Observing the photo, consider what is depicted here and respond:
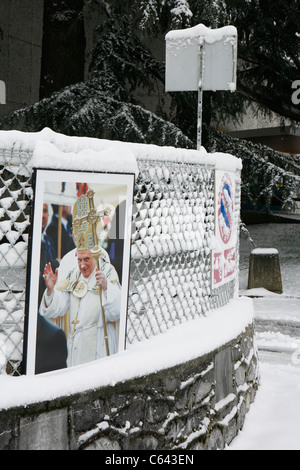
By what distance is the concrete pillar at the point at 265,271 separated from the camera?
1032cm

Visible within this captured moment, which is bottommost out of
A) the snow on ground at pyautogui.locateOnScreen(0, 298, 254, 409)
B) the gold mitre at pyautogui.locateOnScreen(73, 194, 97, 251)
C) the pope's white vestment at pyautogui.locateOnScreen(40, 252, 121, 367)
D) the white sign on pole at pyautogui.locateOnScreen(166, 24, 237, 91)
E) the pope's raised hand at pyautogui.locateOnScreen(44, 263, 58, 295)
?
the snow on ground at pyautogui.locateOnScreen(0, 298, 254, 409)

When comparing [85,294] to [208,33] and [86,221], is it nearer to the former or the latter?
[86,221]

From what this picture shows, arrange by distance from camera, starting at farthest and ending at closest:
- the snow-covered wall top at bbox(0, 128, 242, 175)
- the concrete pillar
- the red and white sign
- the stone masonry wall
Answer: the concrete pillar
the red and white sign
the snow-covered wall top at bbox(0, 128, 242, 175)
the stone masonry wall

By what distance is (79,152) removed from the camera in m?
3.30

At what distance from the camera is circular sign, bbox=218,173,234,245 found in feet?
15.9

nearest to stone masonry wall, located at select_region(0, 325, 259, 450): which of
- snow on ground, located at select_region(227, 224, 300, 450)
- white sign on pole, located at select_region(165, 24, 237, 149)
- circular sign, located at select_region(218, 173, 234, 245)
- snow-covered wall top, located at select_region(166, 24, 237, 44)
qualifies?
snow on ground, located at select_region(227, 224, 300, 450)

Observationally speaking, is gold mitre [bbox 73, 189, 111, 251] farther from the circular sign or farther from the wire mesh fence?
the circular sign

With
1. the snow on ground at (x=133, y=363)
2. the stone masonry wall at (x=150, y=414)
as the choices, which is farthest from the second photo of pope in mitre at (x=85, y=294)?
the stone masonry wall at (x=150, y=414)

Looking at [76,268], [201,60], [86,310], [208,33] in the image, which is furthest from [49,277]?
[208,33]

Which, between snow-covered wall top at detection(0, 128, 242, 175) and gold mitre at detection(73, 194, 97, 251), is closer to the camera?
snow-covered wall top at detection(0, 128, 242, 175)

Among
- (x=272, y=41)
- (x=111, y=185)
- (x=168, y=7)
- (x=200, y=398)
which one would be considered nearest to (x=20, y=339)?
(x=111, y=185)

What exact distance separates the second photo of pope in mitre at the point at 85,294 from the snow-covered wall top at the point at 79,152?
21 cm

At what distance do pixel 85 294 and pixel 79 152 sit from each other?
0.80m
